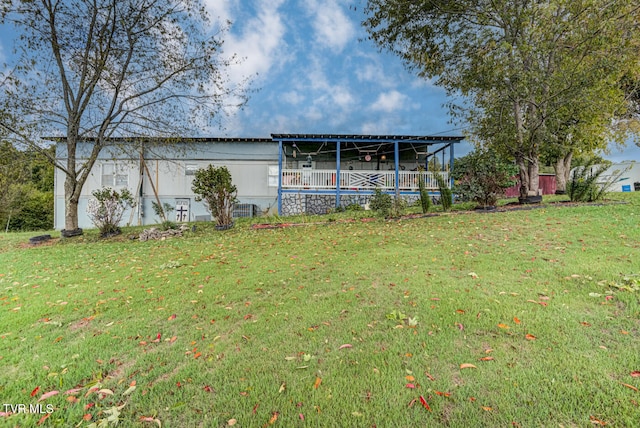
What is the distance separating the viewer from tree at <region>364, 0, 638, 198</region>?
666 cm

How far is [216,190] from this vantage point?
9.39 meters

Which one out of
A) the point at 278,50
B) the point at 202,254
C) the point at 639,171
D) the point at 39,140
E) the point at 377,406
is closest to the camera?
the point at 377,406

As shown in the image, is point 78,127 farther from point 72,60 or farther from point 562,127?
point 562,127

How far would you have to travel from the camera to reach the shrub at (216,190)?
9.33 metres

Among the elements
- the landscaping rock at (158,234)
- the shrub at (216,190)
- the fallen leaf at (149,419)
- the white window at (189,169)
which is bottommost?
the fallen leaf at (149,419)

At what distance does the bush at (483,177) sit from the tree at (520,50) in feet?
4.72

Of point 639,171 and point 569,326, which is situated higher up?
point 639,171

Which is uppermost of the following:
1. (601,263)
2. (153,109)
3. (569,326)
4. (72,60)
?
(72,60)

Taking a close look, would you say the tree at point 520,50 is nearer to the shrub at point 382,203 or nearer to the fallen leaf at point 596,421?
the shrub at point 382,203

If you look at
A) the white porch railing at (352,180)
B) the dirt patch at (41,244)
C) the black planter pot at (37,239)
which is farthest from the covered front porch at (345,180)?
the black planter pot at (37,239)

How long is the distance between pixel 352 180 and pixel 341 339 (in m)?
12.4

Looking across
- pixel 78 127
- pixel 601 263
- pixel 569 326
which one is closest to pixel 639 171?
pixel 601 263

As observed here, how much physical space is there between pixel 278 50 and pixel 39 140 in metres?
9.47

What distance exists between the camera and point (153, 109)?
10.4m
